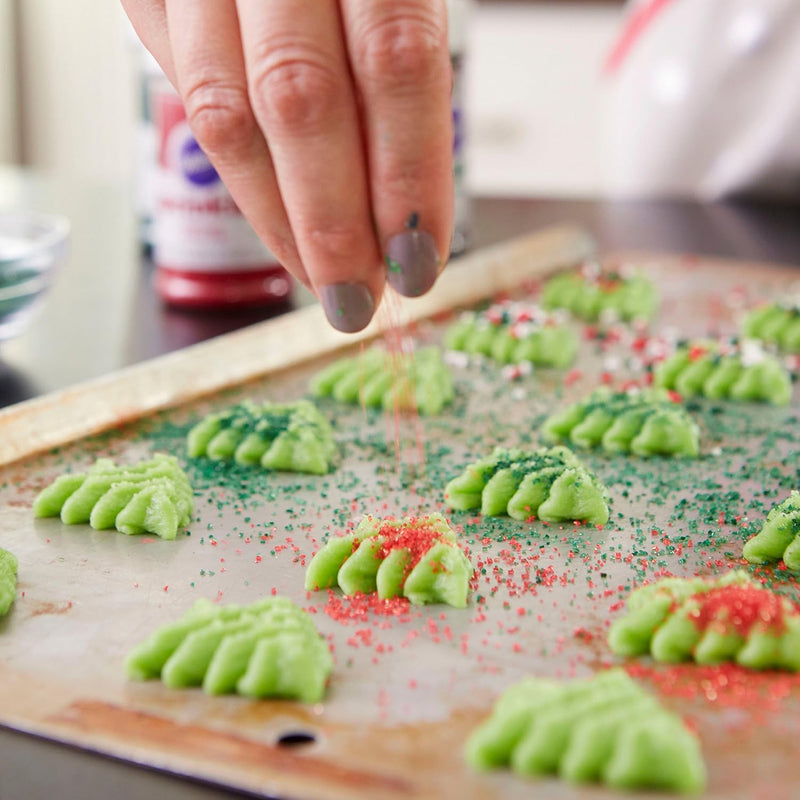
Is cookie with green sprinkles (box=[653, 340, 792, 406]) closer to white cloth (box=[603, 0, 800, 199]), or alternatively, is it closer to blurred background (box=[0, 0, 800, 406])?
blurred background (box=[0, 0, 800, 406])

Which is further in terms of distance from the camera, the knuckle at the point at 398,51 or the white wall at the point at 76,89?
the white wall at the point at 76,89

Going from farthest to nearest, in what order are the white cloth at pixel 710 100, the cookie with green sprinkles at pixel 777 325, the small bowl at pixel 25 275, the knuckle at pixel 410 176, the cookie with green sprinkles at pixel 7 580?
the white cloth at pixel 710 100
the cookie with green sprinkles at pixel 777 325
the small bowl at pixel 25 275
the cookie with green sprinkles at pixel 7 580
the knuckle at pixel 410 176

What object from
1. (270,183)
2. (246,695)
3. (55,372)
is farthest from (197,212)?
(246,695)

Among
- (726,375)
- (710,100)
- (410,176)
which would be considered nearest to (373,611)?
(410,176)

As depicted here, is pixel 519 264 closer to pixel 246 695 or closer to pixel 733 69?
pixel 733 69

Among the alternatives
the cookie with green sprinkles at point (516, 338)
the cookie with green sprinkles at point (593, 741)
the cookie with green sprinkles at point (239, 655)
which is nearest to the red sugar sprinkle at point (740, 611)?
the cookie with green sprinkles at point (593, 741)

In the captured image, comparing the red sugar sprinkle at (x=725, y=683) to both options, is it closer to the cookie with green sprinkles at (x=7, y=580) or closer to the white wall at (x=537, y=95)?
the cookie with green sprinkles at (x=7, y=580)

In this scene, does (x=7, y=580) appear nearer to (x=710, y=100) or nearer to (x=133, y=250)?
(x=133, y=250)
